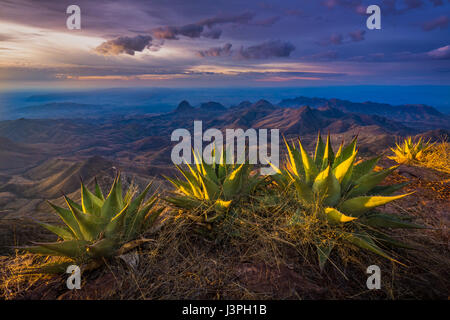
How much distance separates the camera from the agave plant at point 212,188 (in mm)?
2828

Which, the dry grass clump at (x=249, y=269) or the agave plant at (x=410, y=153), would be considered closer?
the dry grass clump at (x=249, y=269)

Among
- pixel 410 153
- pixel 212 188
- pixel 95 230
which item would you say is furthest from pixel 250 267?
pixel 410 153

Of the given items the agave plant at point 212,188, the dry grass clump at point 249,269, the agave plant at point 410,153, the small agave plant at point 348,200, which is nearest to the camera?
the dry grass clump at point 249,269

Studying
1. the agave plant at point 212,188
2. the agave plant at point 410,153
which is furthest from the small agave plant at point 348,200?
the agave plant at point 410,153

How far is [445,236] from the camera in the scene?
3.05 metres

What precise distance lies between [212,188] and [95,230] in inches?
53.3

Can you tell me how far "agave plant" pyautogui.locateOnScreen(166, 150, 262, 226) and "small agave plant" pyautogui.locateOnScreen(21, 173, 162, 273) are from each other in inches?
19.2

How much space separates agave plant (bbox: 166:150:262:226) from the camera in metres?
2.83

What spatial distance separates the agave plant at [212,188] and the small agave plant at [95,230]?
1.60ft

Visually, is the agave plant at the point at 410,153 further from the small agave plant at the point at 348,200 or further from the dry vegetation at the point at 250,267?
the small agave plant at the point at 348,200

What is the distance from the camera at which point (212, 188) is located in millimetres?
2910

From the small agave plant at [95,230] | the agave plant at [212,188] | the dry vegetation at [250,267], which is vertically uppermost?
the agave plant at [212,188]

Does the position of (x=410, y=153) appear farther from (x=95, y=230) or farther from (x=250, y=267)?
(x=95, y=230)
